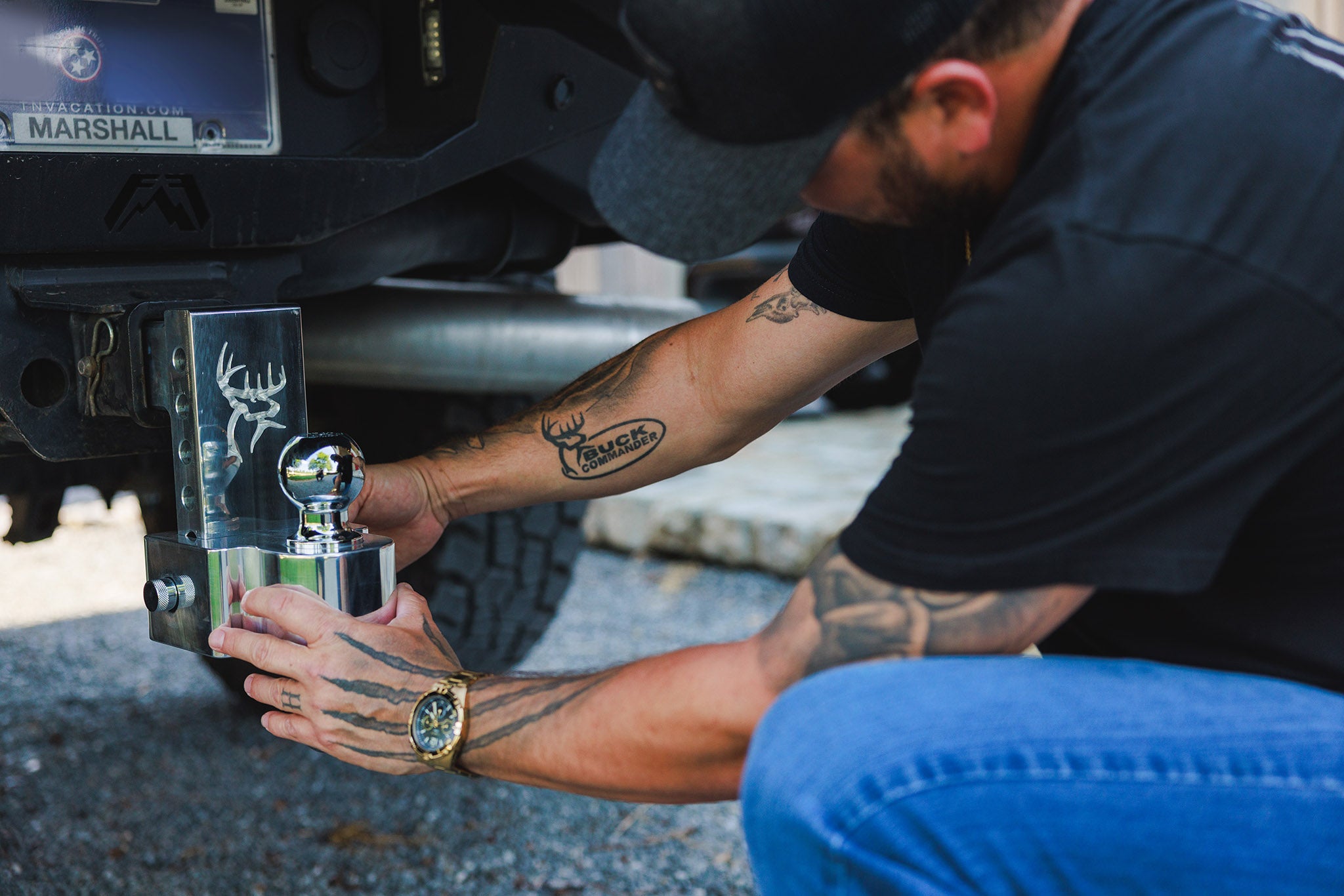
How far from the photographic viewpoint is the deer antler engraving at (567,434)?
150 centimetres

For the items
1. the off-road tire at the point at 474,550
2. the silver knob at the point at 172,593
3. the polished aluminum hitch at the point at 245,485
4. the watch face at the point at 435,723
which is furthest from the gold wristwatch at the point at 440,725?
the off-road tire at the point at 474,550

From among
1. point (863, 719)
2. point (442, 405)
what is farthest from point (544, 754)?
point (442, 405)

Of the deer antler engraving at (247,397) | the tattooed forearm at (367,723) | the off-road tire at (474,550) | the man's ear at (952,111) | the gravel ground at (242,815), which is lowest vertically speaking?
A: the gravel ground at (242,815)

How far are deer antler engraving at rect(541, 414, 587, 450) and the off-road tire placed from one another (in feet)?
1.53

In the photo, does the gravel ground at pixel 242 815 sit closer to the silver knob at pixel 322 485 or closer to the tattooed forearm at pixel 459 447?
the tattooed forearm at pixel 459 447

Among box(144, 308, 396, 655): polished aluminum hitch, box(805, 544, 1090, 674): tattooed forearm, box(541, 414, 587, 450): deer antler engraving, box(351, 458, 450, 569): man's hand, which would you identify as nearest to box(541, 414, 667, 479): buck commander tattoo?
box(541, 414, 587, 450): deer antler engraving

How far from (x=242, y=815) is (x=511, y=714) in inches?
40.5

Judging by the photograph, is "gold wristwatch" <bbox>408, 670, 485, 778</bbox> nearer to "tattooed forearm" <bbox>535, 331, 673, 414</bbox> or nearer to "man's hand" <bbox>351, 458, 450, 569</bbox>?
"man's hand" <bbox>351, 458, 450, 569</bbox>

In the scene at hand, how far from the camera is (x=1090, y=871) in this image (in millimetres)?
933

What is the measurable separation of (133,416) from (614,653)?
1.71 metres

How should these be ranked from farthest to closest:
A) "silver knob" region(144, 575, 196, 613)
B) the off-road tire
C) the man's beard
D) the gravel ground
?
the off-road tire, the gravel ground, "silver knob" region(144, 575, 196, 613), the man's beard

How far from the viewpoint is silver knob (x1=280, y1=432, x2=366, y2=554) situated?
3.68ft

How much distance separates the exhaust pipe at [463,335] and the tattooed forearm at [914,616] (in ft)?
2.54

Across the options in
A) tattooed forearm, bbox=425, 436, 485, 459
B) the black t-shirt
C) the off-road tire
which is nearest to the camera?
the black t-shirt
